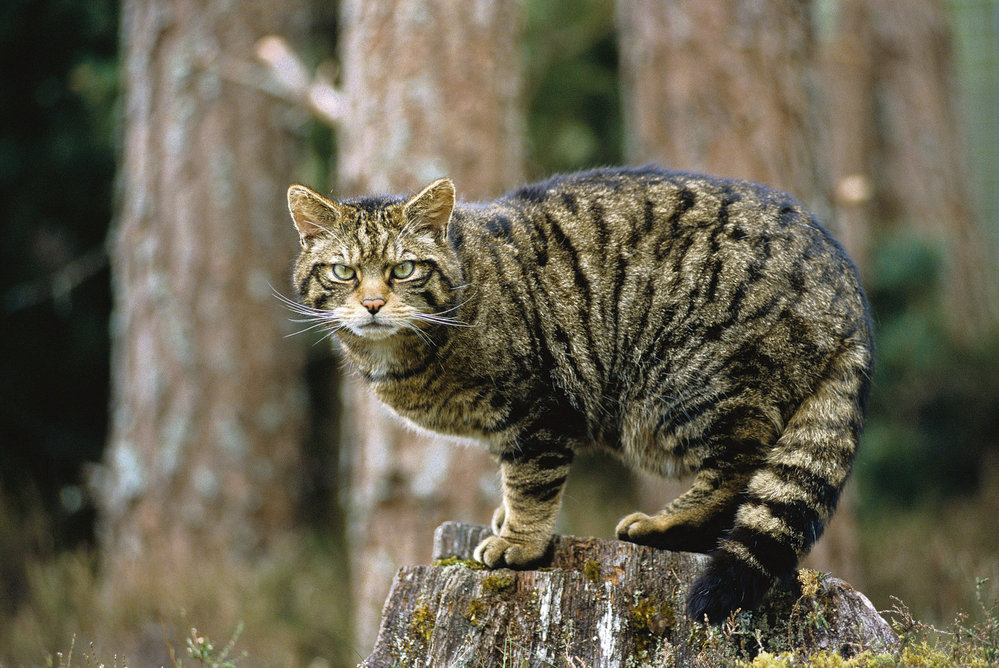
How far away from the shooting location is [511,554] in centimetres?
293

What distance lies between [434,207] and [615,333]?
0.76 metres

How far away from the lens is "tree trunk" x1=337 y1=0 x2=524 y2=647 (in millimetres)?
4895

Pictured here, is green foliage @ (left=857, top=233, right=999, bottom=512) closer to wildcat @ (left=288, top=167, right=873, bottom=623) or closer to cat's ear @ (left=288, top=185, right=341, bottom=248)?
wildcat @ (left=288, top=167, right=873, bottom=623)

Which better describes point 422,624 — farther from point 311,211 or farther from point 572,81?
point 572,81

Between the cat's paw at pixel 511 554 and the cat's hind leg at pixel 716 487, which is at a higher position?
the cat's hind leg at pixel 716 487

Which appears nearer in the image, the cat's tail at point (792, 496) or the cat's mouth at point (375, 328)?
the cat's tail at point (792, 496)

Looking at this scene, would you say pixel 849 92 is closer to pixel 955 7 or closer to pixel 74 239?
pixel 955 7

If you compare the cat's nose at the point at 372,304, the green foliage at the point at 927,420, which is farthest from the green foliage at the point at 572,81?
the cat's nose at the point at 372,304

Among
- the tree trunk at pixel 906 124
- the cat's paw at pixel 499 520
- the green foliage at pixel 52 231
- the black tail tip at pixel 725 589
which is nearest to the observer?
the black tail tip at pixel 725 589

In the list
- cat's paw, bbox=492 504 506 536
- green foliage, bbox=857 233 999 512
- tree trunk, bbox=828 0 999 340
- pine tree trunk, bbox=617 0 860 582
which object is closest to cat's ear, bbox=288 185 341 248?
cat's paw, bbox=492 504 506 536

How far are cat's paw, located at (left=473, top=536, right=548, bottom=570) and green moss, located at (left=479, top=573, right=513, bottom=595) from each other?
0.71ft

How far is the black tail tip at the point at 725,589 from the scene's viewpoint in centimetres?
236

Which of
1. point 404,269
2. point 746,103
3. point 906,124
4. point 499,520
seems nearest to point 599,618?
point 499,520

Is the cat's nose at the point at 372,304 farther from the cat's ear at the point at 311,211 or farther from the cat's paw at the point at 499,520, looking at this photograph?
the cat's paw at the point at 499,520
